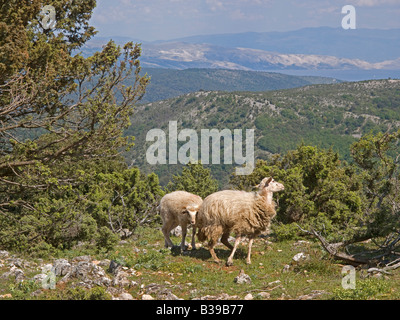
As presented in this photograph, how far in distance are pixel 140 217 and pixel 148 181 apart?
381cm

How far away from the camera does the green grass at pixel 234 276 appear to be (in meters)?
8.41

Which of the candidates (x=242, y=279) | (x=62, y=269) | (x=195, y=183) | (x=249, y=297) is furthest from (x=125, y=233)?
(x=249, y=297)

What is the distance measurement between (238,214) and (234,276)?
2.14m

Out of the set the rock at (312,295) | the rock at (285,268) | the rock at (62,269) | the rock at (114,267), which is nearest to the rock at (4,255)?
the rock at (62,269)

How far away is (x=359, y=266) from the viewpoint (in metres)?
11.6

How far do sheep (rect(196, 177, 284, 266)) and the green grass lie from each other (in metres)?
Answer: 0.90

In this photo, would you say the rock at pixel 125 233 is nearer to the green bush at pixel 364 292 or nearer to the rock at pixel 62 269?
the rock at pixel 62 269

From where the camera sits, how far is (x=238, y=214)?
12578 millimetres

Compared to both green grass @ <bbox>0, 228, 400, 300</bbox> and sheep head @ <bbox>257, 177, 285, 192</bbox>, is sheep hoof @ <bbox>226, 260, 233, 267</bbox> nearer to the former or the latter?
green grass @ <bbox>0, 228, 400, 300</bbox>

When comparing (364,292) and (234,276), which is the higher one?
(364,292)

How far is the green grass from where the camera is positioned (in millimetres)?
8406

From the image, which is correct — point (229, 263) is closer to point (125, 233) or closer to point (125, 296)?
point (125, 296)
